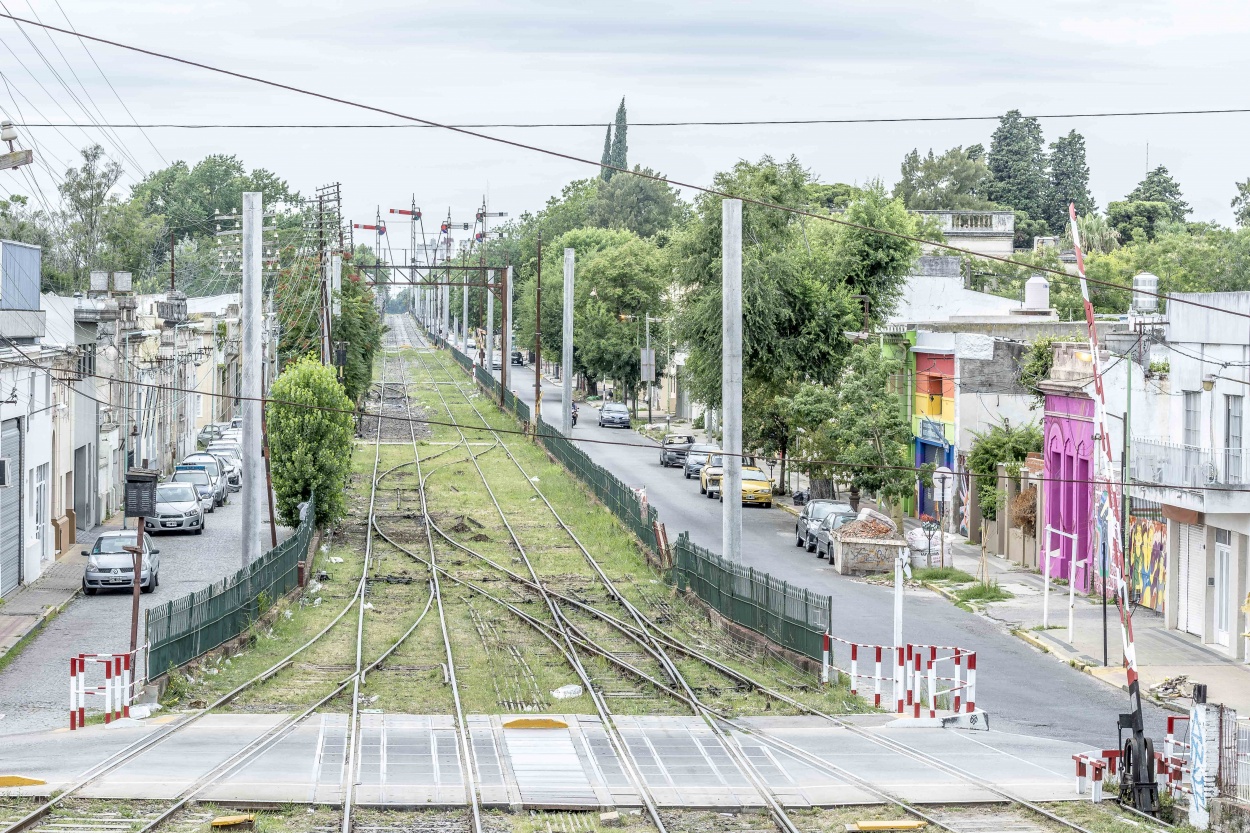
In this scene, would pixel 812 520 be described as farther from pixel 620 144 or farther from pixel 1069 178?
pixel 620 144

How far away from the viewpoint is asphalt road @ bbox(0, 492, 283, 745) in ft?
80.2

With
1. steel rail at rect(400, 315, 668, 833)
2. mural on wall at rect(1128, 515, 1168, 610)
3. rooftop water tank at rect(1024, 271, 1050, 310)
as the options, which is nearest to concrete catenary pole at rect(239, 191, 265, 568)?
steel rail at rect(400, 315, 668, 833)

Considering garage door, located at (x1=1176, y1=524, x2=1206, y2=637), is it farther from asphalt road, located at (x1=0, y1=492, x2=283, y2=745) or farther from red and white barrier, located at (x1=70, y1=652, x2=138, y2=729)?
asphalt road, located at (x1=0, y1=492, x2=283, y2=745)

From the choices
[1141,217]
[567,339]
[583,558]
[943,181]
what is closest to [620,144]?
[943,181]

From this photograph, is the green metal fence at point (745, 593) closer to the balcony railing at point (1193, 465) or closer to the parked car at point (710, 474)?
the balcony railing at point (1193, 465)

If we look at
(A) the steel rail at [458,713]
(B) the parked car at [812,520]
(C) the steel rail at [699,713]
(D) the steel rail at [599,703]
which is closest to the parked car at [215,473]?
(A) the steel rail at [458,713]

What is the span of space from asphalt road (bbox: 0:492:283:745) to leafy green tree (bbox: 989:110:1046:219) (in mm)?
106598

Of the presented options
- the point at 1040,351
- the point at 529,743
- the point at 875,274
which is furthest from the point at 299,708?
the point at 875,274

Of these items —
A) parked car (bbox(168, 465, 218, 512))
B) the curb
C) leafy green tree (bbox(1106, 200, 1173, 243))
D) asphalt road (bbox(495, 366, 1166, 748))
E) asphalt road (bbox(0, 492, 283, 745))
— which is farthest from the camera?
leafy green tree (bbox(1106, 200, 1173, 243))

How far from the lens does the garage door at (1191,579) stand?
32844 millimetres

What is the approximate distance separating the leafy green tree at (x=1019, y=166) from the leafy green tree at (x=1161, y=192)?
10.6 m

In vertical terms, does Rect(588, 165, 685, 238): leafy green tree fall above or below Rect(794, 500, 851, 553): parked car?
above

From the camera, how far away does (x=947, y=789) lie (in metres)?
18.3

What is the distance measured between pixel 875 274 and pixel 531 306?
2408 inches
